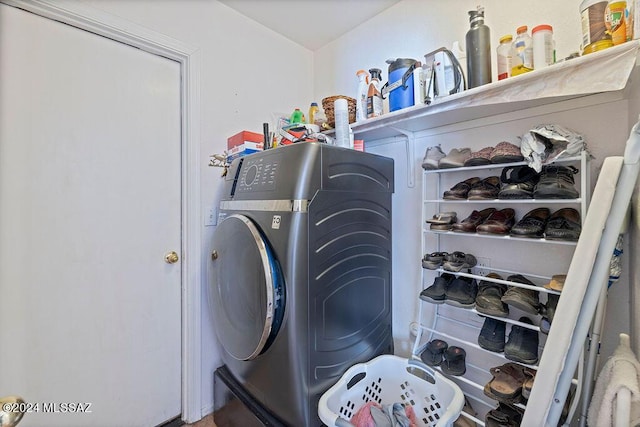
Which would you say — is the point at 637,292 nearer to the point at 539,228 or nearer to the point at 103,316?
the point at 539,228

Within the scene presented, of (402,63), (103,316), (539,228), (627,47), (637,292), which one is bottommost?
(103,316)

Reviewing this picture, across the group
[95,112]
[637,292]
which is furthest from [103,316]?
[637,292]

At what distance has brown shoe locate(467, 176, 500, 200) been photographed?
45.6 inches

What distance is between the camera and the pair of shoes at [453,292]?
1.19 metres

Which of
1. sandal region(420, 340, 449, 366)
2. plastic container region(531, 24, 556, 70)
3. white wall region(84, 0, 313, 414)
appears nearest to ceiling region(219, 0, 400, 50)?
white wall region(84, 0, 313, 414)

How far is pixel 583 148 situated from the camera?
3.17 feet

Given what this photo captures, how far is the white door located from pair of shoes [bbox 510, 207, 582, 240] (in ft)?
5.82

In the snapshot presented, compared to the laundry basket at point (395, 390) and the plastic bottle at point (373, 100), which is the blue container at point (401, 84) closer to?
the plastic bottle at point (373, 100)

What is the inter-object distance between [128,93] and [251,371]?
5.14 feet

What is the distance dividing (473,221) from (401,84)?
755 mm

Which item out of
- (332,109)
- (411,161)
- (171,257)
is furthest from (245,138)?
(411,161)

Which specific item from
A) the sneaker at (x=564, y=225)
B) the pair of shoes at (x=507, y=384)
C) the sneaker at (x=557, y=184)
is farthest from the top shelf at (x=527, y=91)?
the pair of shoes at (x=507, y=384)

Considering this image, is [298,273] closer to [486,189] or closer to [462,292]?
[462,292]

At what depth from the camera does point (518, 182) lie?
3.62ft
